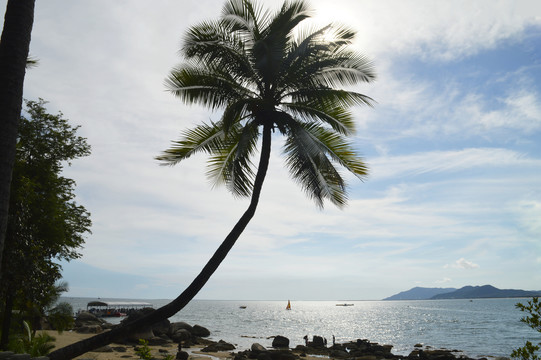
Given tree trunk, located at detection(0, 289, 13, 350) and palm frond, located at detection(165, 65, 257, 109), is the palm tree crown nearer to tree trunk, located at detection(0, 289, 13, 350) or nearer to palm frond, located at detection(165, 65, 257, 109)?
palm frond, located at detection(165, 65, 257, 109)

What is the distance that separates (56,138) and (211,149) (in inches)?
478

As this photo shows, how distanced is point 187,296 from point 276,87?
Answer: 6.03 m

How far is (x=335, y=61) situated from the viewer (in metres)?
11.3

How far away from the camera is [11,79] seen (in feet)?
19.7

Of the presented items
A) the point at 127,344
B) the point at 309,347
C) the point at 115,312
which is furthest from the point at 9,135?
the point at 115,312

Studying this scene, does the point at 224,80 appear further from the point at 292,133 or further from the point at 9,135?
the point at 9,135

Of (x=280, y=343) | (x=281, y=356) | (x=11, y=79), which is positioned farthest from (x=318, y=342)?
(x=11, y=79)

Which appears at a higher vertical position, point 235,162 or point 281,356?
point 235,162

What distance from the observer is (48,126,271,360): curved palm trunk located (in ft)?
25.3

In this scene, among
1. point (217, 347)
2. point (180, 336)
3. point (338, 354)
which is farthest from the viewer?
point (180, 336)

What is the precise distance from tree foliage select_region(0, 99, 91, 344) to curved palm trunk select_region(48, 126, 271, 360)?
371 inches

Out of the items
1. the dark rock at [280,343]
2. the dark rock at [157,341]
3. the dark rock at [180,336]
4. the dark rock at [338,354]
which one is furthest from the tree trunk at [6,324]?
the dark rock at [280,343]

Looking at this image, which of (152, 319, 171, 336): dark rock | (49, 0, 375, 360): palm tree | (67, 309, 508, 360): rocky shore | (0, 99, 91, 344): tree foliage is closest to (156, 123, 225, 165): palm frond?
(49, 0, 375, 360): palm tree

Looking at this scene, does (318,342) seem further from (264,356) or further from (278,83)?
(278,83)
